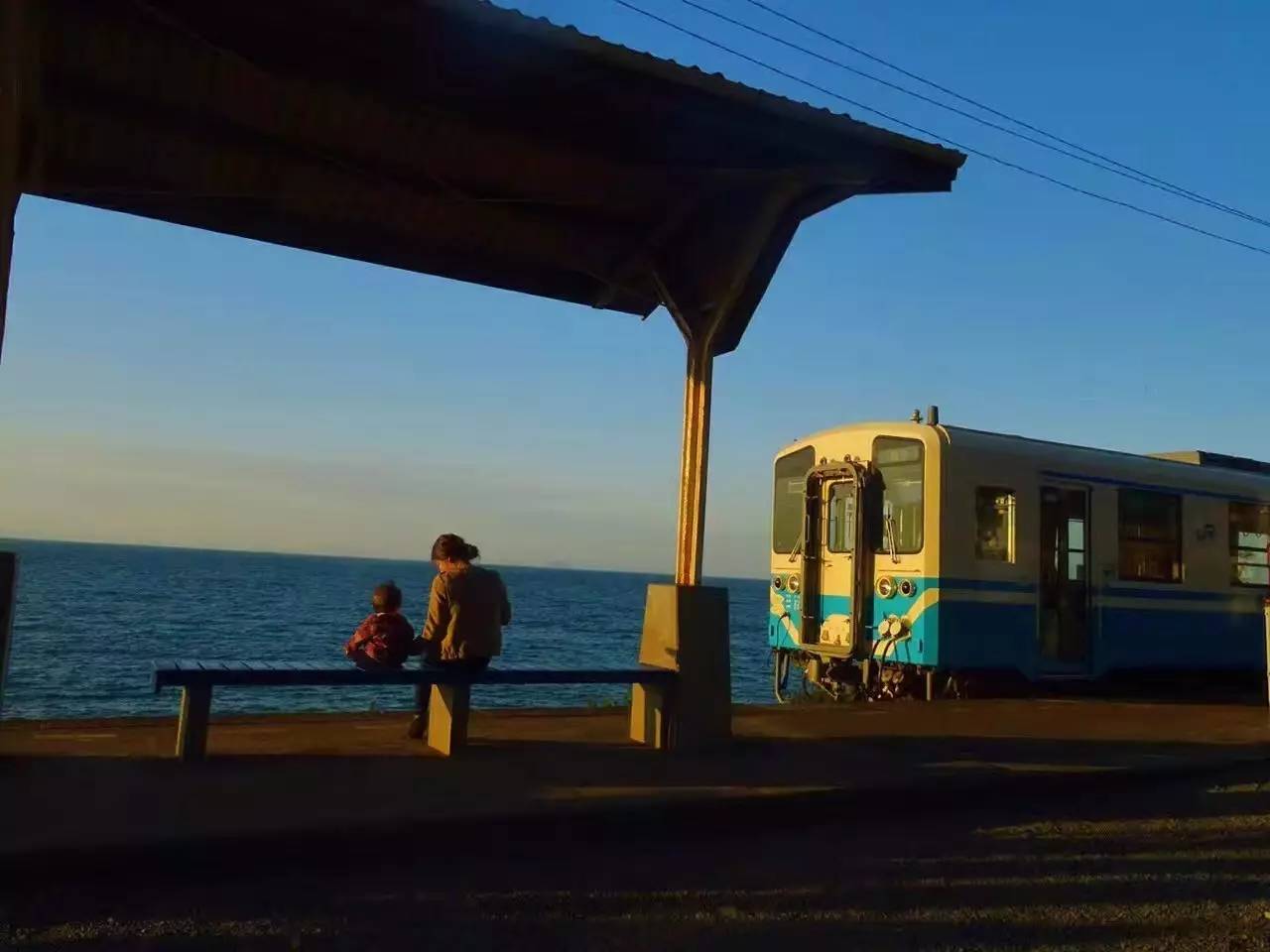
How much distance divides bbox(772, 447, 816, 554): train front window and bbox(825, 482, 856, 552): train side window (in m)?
0.39

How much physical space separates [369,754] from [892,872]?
3162mm

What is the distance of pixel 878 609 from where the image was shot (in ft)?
42.1

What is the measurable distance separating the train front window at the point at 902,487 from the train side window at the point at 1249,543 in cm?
497

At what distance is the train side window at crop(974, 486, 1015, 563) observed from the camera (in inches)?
495

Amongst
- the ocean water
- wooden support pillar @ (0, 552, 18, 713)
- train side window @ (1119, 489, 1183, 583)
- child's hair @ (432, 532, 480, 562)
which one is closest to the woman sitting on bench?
child's hair @ (432, 532, 480, 562)

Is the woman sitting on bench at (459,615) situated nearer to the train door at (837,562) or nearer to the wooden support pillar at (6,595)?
the wooden support pillar at (6,595)

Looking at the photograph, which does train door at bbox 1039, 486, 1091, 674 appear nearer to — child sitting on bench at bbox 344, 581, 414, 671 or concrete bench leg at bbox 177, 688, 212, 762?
child sitting on bench at bbox 344, 581, 414, 671

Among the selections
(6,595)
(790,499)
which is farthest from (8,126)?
(790,499)

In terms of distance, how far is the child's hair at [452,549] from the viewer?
306 inches

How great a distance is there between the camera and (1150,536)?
548 inches

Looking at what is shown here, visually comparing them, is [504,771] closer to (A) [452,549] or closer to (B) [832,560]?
(A) [452,549]

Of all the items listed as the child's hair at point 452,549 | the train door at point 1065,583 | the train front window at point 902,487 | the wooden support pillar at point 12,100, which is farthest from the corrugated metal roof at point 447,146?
the train door at point 1065,583

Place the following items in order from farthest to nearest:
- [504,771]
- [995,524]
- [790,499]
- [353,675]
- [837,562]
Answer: [790,499] → [837,562] → [995,524] → [504,771] → [353,675]

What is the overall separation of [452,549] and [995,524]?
703 cm
